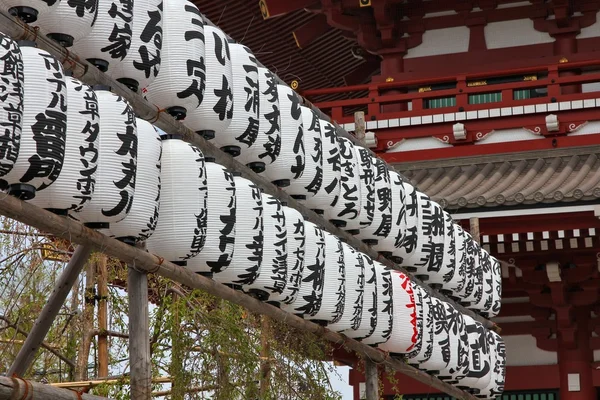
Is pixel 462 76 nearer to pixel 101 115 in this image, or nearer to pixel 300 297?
pixel 300 297

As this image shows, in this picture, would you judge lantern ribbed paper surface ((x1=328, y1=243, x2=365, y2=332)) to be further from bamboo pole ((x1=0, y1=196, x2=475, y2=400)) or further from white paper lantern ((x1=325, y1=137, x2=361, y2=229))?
white paper lantern ((x1=325, y1=137, x2=361, y2=229))

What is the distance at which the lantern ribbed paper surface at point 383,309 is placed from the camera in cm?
1026

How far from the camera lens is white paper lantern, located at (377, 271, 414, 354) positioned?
10625 millimetres

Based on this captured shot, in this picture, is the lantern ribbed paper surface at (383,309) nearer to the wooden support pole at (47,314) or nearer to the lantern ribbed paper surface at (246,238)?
the lantern ribbed paper surface at (246,238)

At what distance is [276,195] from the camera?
9.09 metres

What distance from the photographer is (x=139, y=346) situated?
6.86m

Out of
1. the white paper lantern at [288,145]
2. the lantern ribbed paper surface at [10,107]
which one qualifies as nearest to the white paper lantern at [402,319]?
the white paper lantern at [288,145]

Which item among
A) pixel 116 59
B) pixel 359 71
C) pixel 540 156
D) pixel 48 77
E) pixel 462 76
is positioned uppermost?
pixel 359 71

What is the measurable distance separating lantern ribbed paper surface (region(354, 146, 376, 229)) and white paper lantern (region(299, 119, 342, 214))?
0.59 m

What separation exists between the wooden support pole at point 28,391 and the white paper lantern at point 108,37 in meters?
1.69

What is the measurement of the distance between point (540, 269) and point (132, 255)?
849 centimetres

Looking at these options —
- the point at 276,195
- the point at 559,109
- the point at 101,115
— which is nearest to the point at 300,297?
the point at 276,195

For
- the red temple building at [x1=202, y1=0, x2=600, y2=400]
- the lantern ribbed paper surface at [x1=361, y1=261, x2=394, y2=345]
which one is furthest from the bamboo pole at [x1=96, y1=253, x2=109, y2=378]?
the red temple building at [x1=202, y1=0, x2=600, y2=400]

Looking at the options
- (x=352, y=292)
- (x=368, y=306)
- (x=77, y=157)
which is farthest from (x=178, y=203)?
(x=368, y=306)
